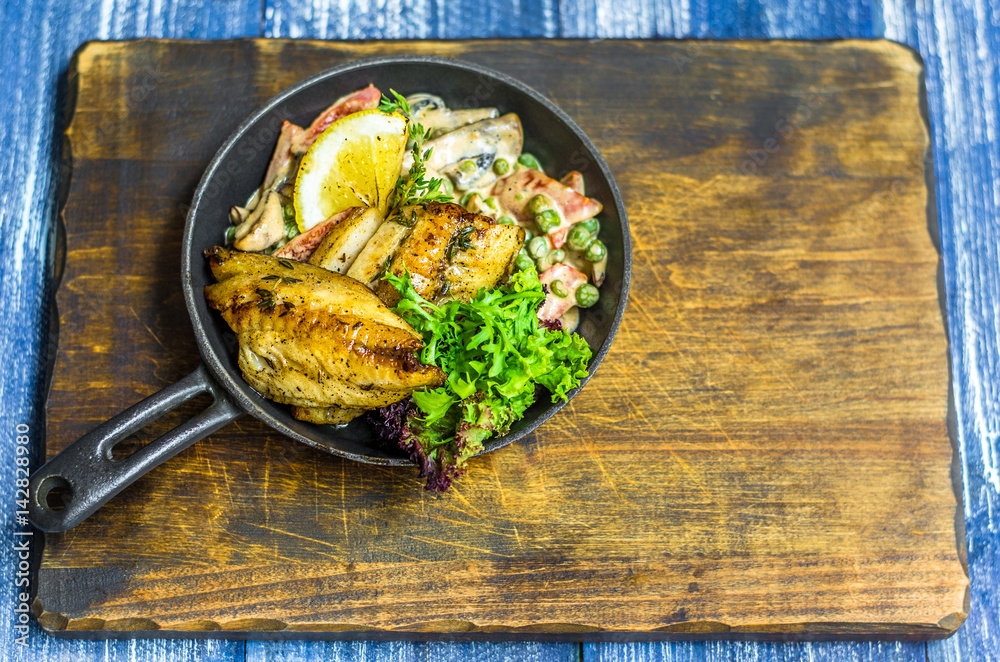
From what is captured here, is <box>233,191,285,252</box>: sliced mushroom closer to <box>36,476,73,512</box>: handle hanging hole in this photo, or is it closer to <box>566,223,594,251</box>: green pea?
<box>36,476,73,512</box>: handle hanging hole

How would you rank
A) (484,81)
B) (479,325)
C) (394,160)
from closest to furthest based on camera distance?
(479,325) < (394,160) < (484,81)

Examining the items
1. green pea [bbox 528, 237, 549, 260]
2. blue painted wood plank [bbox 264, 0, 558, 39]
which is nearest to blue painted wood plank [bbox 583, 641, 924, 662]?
green pea [bbox 528, 237, 549, 260]

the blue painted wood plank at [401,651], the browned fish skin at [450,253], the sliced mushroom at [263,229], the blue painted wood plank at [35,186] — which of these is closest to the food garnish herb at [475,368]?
the browned fish skin at [450,253]

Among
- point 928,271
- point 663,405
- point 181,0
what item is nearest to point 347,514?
point 663,405

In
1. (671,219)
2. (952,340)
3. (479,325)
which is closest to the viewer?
(479,325)

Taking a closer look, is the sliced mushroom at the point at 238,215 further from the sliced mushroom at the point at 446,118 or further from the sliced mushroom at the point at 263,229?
the sliced mushroom at the point at 446,118

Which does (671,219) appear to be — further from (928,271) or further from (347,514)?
(347,514)

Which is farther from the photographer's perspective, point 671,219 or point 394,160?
point 671,219
